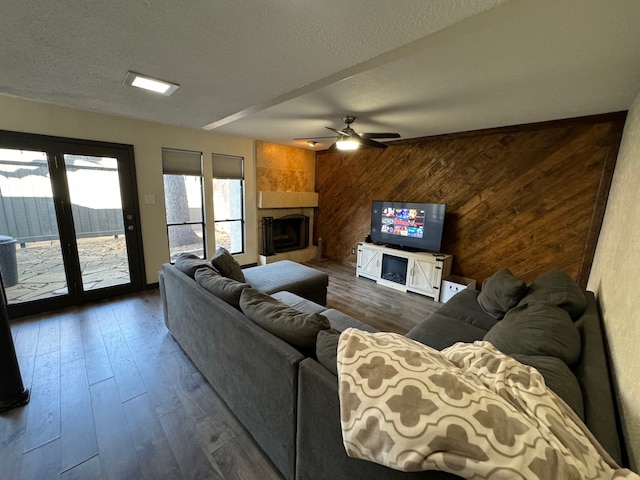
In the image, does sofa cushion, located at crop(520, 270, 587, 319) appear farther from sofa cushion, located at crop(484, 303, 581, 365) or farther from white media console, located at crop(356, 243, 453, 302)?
white media console, located at crop(356, 243, 453, 302)

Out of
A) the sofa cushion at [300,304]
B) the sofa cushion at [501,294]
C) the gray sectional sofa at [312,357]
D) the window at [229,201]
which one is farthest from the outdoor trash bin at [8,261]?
the sofa cushion at [501,294]

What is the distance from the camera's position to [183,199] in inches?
158

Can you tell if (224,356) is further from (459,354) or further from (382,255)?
(382,255)

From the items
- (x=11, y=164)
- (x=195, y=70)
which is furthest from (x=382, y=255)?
(x=11, y=164)

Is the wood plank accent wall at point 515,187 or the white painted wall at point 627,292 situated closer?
the white painted wall at point 627,292

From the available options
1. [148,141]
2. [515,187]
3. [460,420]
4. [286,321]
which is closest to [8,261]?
[148,141]

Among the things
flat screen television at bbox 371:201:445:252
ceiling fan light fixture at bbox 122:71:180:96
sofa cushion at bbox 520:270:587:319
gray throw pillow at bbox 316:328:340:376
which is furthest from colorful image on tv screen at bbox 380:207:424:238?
ceiling fan light fixture at bbox 122:71:180:96

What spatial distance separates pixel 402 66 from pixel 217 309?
6.89 ft

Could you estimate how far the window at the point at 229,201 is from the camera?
4.33 metres

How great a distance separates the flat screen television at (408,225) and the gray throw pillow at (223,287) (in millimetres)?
3137

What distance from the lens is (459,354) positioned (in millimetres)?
1044

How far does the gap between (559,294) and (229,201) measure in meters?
4.50

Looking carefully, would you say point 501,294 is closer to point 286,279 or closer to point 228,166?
point 286,279

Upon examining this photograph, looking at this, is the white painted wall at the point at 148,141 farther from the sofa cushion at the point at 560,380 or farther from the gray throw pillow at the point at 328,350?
the sofa cushion at the point at 560,380
